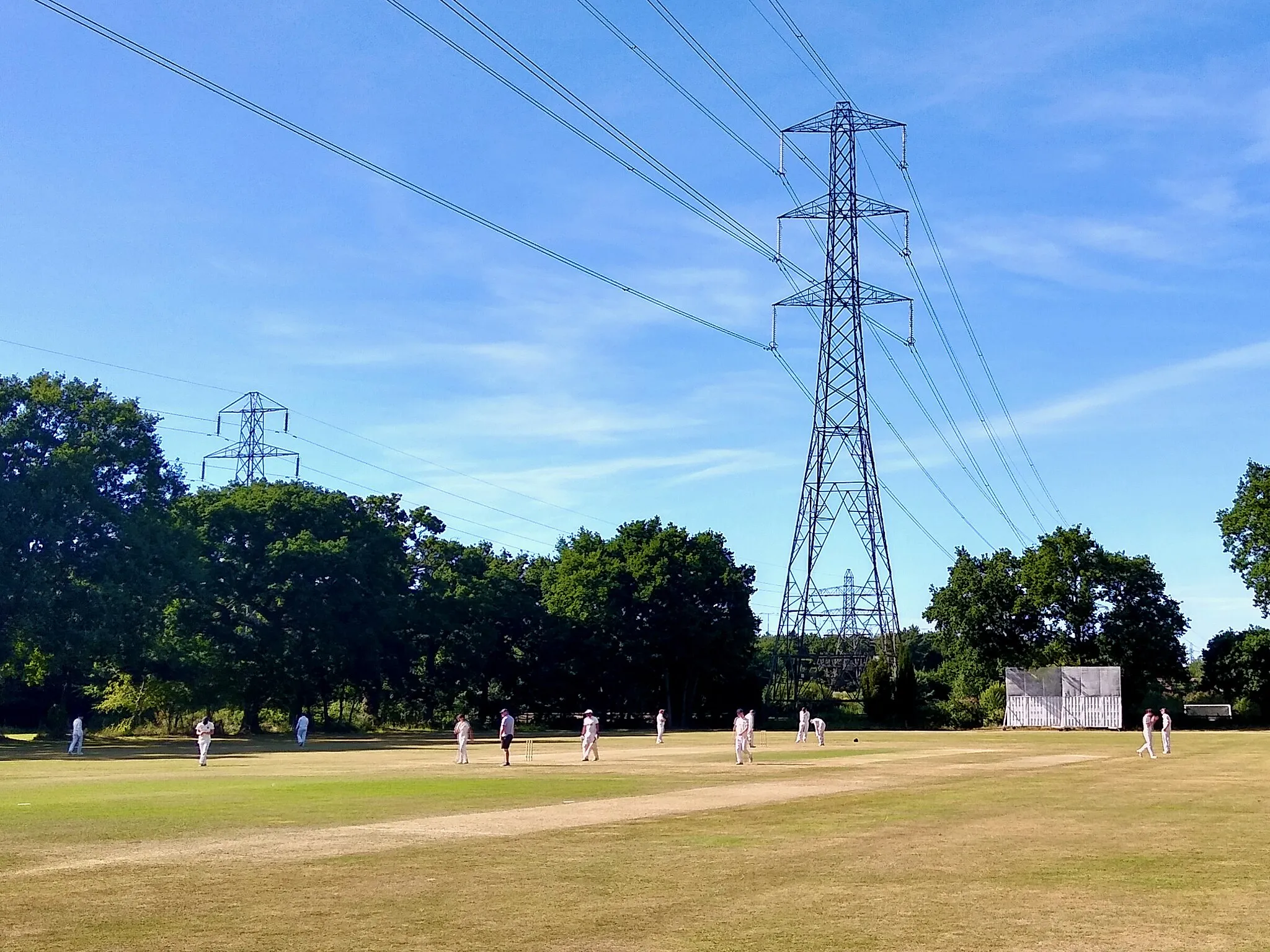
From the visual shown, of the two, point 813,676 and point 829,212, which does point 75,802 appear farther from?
point 813,676

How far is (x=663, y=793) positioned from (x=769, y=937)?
20.4 meters

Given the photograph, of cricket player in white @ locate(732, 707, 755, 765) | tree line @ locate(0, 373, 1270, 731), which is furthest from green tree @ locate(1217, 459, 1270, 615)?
cricket player in white @ locate(732, 707, 755, 765)

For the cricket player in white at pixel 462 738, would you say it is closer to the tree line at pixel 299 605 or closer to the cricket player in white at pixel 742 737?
the cricket player in white at pixel 742 737

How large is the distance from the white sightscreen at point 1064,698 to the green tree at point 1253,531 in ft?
45.8

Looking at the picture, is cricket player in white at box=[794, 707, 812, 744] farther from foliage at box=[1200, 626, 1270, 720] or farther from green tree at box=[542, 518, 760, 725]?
foliage at box=[1200, 626, 1270, 720]

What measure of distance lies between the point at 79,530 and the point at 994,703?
70090 millimetres

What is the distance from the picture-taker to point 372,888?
16.2m

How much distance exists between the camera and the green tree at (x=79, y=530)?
70.1 m

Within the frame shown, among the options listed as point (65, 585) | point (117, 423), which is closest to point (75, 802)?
point (65, 585)

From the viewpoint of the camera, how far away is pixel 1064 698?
98.2 m

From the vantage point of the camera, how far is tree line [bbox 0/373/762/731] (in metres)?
72.1

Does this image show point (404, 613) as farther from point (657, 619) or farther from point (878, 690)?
point (878, 690)

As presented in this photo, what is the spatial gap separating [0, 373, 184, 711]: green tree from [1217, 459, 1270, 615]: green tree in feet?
256

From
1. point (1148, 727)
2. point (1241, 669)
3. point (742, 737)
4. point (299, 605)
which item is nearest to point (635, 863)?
point (742, 737)
